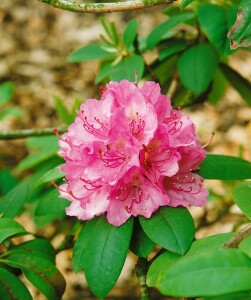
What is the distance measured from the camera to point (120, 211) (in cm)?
116

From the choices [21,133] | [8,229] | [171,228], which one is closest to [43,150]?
[21,133]

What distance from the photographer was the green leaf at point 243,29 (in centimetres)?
110

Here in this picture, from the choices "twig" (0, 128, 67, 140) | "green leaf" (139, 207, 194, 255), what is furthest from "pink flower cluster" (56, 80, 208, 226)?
"twig" (0, 128, 67, 140)

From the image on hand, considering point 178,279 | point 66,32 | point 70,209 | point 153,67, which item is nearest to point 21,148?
point 66,32

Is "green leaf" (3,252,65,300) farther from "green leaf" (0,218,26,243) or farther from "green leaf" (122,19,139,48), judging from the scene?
"green leaf" (122,19,139,48)

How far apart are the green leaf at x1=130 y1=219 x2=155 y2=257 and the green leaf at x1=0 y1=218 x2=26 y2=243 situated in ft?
0.77

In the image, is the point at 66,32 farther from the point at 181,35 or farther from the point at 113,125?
the point at 113,125

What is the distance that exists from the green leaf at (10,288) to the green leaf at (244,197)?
0.49 meters

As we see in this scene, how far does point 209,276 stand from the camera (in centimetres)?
82

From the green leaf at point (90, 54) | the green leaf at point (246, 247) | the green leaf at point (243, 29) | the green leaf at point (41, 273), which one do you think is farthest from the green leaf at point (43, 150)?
the green leaf at point (246, 247)

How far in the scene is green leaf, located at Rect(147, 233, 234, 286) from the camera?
1.04 m

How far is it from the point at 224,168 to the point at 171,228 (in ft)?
0.94

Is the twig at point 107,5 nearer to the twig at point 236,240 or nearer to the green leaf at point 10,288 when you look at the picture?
the twig at point 236,240

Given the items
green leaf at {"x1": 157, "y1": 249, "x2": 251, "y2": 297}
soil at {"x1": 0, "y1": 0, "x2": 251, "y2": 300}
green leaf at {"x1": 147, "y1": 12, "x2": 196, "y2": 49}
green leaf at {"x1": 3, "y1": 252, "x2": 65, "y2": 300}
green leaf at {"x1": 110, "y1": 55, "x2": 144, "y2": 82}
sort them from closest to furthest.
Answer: green leaf at {"x1": 157, "y1": 249, "x2": 251, "y2": 297} → green leaf at {"x1": 3, "y1": 252, "x2": 65, "y2": 300} → green leaf at {"x1": 110, "y1": 55, "x2": 144, "y2": 82} → green leaf at {"x1": 147, "y1": 12, "x2": 196, "y2": 49} → soil at {"x1": 0, "y1": 0, "x2": 251, "y2": 300}
